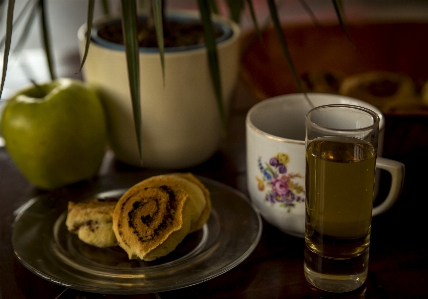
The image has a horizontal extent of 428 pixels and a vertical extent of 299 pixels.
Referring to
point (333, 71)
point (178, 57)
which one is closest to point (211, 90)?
point (178, 57)

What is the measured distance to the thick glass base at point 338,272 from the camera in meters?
0.50

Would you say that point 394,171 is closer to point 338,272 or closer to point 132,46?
point 338,272

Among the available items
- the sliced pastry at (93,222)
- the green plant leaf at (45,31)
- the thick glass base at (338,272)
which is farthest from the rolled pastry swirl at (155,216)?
the green plant leaf at (45,31)

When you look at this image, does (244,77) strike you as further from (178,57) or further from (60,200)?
(60,200)

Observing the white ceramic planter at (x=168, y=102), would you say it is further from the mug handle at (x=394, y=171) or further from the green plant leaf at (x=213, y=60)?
the mug handle at (x=394, y=171)

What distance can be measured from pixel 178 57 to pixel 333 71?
0.33 meters

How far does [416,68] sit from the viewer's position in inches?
37.6

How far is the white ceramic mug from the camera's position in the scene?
0.55 meters

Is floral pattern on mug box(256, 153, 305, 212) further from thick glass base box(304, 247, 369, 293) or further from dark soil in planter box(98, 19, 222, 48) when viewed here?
dark soil in planter box(98, 19, 222, 48)

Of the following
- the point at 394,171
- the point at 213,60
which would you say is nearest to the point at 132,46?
the point at 213,60

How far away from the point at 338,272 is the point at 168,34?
1.25 ft

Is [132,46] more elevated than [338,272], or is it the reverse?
[132,46]

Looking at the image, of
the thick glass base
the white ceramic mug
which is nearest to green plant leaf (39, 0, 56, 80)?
the white ceramic mug

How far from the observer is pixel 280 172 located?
563 mm
